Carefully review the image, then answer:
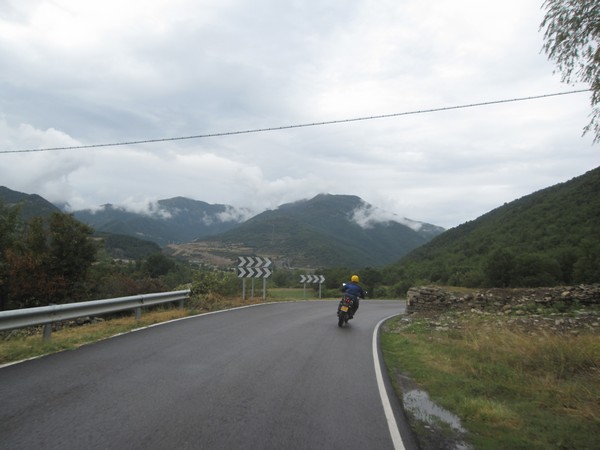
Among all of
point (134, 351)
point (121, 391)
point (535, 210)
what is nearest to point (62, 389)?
point (121, 391)

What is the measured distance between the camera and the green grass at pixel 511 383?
5.12m

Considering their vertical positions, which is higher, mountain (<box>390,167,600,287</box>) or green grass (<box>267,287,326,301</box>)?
mountain (<box>390,167,600,287</box>)

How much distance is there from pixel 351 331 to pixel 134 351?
7188 mm

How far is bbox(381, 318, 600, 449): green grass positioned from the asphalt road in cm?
105

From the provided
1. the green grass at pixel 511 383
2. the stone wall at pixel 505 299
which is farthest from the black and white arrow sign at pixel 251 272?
the green grass at pixel 511 383

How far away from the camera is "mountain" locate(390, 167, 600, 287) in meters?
44.3

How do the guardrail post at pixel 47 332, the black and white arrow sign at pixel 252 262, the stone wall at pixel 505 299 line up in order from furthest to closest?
the black and white arrow sign at pixel 252 262, the stone wall at pixel 505 299, the guardrail post at pixel 47 332

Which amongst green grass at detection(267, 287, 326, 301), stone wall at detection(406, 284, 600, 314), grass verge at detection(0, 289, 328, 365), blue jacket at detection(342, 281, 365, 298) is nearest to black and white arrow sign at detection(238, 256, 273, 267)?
green grass at detection(267, 287, 326, 301)

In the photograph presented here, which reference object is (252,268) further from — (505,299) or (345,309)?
(505,299)

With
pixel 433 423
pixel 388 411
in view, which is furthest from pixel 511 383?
pixel 388 411

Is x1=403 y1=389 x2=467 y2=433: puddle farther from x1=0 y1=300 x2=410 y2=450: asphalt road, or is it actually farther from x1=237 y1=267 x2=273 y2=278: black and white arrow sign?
x1=237 y1=267 x2=273 y2=278: black and white arrow sign

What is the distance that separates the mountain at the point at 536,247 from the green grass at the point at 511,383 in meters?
37.2

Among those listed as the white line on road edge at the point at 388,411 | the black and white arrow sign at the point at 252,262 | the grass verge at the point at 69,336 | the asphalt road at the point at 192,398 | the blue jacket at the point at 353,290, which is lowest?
the white line on road edge at the point at 388,411

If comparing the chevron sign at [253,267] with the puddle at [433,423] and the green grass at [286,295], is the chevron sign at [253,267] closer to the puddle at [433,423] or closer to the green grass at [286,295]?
the green grass at [286,295]
